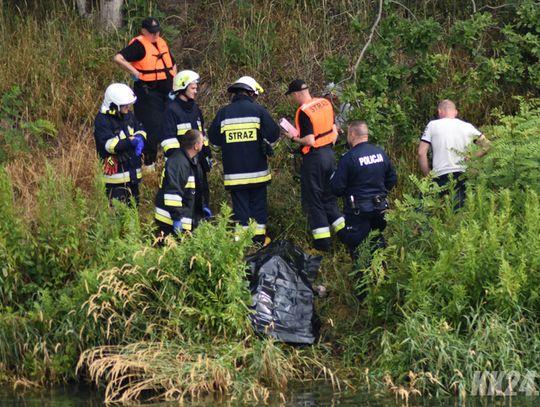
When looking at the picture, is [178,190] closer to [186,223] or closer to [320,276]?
[186,223]

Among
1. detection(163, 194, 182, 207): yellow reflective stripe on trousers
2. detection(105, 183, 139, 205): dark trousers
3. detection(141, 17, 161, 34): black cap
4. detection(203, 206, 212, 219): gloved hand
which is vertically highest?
detection(141, 17, 161, 34): black cap

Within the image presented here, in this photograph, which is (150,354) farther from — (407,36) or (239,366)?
(407,36)

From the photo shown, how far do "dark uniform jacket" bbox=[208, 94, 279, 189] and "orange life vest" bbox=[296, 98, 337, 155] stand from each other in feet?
1.13

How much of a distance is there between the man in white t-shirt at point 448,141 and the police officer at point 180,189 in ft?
8.00

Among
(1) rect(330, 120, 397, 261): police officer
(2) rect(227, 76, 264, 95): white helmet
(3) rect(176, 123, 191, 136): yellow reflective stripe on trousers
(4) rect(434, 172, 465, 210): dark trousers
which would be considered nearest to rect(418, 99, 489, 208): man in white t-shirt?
(4) rect(434, 172, 465, 210): dark trousers

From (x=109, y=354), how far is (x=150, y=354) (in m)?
0.39

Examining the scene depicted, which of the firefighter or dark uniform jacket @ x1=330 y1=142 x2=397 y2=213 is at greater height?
the firefighter

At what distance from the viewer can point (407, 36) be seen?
14.0 meters

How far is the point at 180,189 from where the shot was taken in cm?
1207

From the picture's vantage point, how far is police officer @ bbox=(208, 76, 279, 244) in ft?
41.7

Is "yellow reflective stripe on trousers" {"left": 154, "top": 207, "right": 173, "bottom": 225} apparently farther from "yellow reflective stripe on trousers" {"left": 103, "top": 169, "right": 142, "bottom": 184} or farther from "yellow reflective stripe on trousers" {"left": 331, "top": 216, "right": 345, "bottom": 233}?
"yellow reflective stripe on trousers" {"left": 331, "top": 216, "right": 345, "bottom": 233}

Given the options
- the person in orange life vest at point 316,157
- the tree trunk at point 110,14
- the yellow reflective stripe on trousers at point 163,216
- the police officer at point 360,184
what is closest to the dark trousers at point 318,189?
the person in orange life vest at point 316,157

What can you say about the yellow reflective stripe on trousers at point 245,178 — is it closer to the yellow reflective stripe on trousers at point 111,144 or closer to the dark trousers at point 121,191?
the dark trousers at point 121,191

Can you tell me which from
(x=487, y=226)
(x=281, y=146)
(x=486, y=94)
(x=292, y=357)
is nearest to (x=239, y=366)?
(x=292, y=357)
